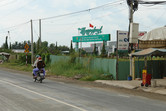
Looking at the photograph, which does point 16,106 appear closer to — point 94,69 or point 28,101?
point 28,101

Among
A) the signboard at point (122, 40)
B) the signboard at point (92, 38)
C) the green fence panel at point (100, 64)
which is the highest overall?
the signboard at point (92, 38)

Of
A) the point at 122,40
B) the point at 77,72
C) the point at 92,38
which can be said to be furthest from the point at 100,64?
the point at 92,38

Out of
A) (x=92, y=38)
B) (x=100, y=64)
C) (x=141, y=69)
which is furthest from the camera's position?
(x=92, y=38)

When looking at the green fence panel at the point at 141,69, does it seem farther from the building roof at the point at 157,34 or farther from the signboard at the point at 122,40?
the building roof at the point at 157,34

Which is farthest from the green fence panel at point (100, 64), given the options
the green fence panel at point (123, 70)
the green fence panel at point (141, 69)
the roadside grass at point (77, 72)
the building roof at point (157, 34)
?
the building roof at point (157, 34)

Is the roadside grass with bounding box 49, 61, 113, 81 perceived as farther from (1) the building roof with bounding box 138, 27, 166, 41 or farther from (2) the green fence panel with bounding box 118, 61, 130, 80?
(1) the building roof with bounding box 138, 27, 166, 41

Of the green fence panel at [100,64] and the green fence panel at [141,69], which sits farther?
the green fence panel at [100,64]

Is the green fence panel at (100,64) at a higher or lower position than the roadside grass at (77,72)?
higher

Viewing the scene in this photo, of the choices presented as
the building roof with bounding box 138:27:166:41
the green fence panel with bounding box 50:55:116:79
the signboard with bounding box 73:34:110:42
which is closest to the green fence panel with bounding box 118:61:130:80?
the green fence panel with bounding box 50:55:116:79

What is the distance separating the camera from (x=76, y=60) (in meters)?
23.5

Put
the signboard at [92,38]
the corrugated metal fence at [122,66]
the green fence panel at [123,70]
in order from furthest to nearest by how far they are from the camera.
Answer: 1. the signboard at [92,38]
2. the corrugated metal fence at [122,66]
3. the green fence panel at [123,70]

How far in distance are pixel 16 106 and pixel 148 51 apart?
9.01 m

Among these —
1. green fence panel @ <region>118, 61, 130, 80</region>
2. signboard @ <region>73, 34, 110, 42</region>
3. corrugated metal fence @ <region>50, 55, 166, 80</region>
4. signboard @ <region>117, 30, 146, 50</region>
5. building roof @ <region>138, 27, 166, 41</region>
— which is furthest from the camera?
signboard @ <region>73, 34, 110, 42</region>

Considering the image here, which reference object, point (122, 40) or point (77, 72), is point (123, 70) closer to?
point (122, 40)
